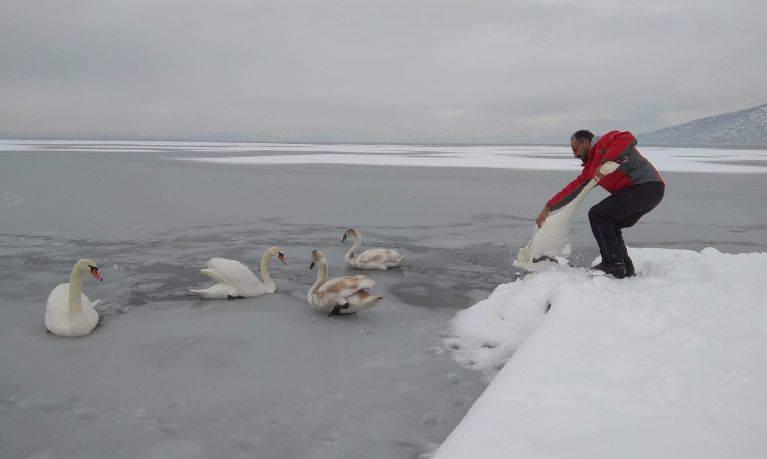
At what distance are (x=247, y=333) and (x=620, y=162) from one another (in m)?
4.26

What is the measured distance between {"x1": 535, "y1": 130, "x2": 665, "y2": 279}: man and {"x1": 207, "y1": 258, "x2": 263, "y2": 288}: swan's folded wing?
3.96m

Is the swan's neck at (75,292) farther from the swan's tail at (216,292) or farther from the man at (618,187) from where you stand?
the man at (618,187)

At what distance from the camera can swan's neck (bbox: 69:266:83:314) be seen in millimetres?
5320

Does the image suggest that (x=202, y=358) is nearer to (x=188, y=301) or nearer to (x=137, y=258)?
(x=188, y=301)

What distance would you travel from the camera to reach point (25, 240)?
945 centimetres

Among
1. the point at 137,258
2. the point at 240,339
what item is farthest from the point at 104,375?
the point at 137,258

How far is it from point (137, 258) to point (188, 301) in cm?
236

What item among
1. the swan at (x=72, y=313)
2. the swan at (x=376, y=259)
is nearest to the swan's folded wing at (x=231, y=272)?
the swan at (x=72, y=313)

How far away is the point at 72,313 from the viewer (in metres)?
5.32

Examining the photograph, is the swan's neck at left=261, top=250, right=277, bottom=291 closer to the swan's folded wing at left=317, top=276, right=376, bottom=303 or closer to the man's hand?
the swan's folded wing at left=317, top=276, right=376, bottom=303

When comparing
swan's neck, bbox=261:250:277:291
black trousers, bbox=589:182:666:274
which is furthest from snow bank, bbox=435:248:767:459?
swan's neck, bbox=261:250:277:291

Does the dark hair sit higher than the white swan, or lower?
higher

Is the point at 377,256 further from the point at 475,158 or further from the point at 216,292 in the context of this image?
the point at 475,158

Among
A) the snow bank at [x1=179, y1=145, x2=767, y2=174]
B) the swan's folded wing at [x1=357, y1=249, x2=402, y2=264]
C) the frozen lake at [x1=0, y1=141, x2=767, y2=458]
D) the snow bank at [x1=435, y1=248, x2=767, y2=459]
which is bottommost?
the frozen lake at [x1=0, y1=141, x2=767, y2=458]
